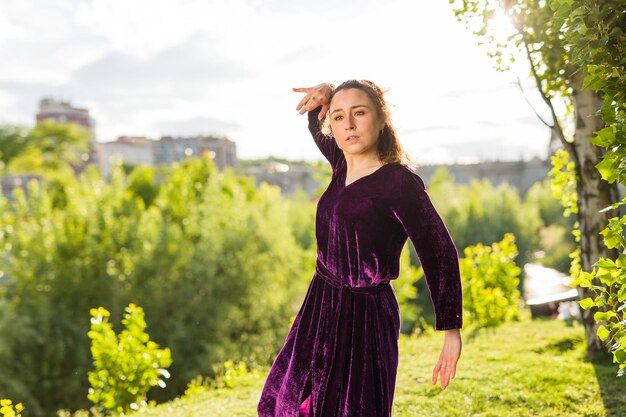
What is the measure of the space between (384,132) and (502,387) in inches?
148

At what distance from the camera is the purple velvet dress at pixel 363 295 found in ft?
8.30

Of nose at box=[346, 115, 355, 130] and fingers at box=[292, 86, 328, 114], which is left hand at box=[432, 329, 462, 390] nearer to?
nose at box=[346, 115, 355, 130]

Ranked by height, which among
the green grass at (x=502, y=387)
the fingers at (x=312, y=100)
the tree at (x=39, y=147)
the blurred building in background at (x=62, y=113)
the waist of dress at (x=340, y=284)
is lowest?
the green grass at (x=502, y=387)

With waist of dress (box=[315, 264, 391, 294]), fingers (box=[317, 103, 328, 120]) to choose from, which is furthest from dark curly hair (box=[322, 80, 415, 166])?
waist of dress (box=[315, 264, 391, 294])

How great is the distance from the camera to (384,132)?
279 cm

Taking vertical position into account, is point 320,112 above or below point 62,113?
below

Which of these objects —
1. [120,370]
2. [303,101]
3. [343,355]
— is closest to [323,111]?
[303,101]

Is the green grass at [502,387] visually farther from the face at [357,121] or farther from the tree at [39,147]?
the tree at [39,147]

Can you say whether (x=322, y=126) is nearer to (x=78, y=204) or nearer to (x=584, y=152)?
(x=584, y=152)

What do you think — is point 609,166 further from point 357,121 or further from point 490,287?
point 490,287

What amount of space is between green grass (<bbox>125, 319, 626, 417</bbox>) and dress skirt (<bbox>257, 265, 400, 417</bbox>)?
2508 millimetres

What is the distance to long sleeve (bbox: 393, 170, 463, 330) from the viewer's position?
2516 millimetres

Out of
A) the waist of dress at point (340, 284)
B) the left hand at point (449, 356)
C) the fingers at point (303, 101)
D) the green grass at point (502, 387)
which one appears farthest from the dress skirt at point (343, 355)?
the green grass at point (502, 387)

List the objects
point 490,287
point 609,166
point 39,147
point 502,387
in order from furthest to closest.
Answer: point 39,147, point 490,287, point 502,387, point 609,166
